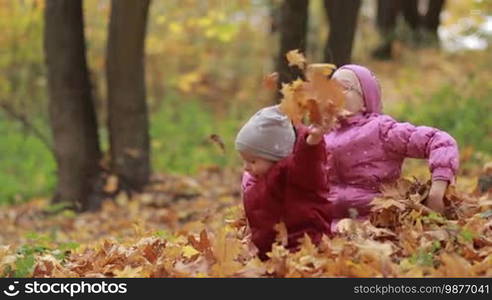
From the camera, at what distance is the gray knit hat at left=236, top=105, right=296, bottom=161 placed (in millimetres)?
4633

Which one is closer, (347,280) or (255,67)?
(347,280)

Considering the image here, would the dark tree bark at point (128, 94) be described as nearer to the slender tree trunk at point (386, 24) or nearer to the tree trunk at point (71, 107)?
the tree trunk at point (71, 107)

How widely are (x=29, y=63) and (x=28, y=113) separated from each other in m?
1.17

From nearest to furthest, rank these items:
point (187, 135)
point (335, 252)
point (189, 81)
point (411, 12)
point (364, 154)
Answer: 1. point (335, 252)
2. point (364, 154)
3. point (187, 135)
4. point (411, 12)
5. point (189, 81)

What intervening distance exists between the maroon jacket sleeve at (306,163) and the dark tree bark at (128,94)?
6.83 metres

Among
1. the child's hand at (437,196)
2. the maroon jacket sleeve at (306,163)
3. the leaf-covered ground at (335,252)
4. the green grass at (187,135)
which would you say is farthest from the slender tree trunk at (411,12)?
the maroon jacket sleeve at (306,163)

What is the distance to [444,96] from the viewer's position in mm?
17031

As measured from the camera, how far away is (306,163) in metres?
4.60

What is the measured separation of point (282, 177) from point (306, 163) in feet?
0.51

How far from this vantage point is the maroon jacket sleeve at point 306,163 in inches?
180

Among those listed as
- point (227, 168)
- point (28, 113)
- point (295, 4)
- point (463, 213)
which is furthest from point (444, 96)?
point (463, 213)

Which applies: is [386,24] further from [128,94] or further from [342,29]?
[342,29]

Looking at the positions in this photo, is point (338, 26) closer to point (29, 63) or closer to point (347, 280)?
point (347, 280)

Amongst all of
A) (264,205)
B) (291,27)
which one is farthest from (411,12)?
(264,205)
